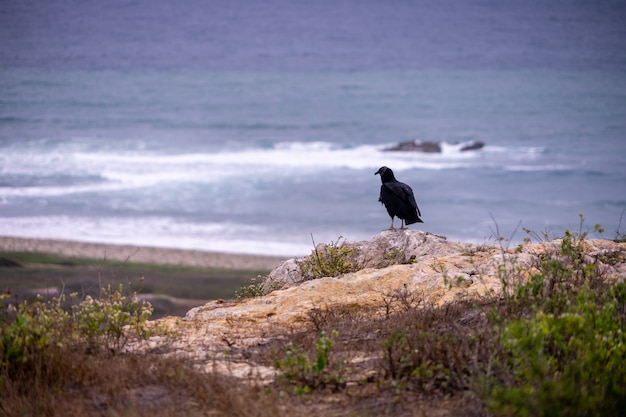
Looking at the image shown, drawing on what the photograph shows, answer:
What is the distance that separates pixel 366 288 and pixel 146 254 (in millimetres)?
17481

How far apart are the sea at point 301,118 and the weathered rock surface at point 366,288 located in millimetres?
695

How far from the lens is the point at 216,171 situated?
128 feet

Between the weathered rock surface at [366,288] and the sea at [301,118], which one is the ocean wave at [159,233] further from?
the weathered rock surface at [366,288]

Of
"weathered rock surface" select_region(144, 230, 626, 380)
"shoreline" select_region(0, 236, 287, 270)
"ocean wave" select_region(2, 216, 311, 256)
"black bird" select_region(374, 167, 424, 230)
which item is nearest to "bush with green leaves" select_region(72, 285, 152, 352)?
"weathered rock surface" select_region(144, 230, 626, 380)

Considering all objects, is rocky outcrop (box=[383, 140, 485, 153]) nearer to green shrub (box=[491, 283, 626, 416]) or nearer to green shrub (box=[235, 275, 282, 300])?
green shrub (box=[235, 275, 282, 300])

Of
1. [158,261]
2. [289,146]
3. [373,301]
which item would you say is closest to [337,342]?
[373,301]

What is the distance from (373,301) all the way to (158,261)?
16984 mm

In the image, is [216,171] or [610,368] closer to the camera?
[610,368]

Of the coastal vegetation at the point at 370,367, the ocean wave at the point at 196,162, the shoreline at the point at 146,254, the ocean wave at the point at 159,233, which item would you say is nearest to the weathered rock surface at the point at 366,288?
the coastal vegetation at the point at 370,367

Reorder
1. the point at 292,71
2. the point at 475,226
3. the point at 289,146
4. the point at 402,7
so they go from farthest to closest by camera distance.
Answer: the point at 402,7, the point at 292,71, the point at 289,146, the point at 475,226

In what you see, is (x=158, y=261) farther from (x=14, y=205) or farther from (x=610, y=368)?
(x=610, y=368)

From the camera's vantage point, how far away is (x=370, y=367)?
553cm

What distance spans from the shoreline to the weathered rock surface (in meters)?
13.6

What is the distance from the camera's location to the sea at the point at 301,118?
97.7ft
